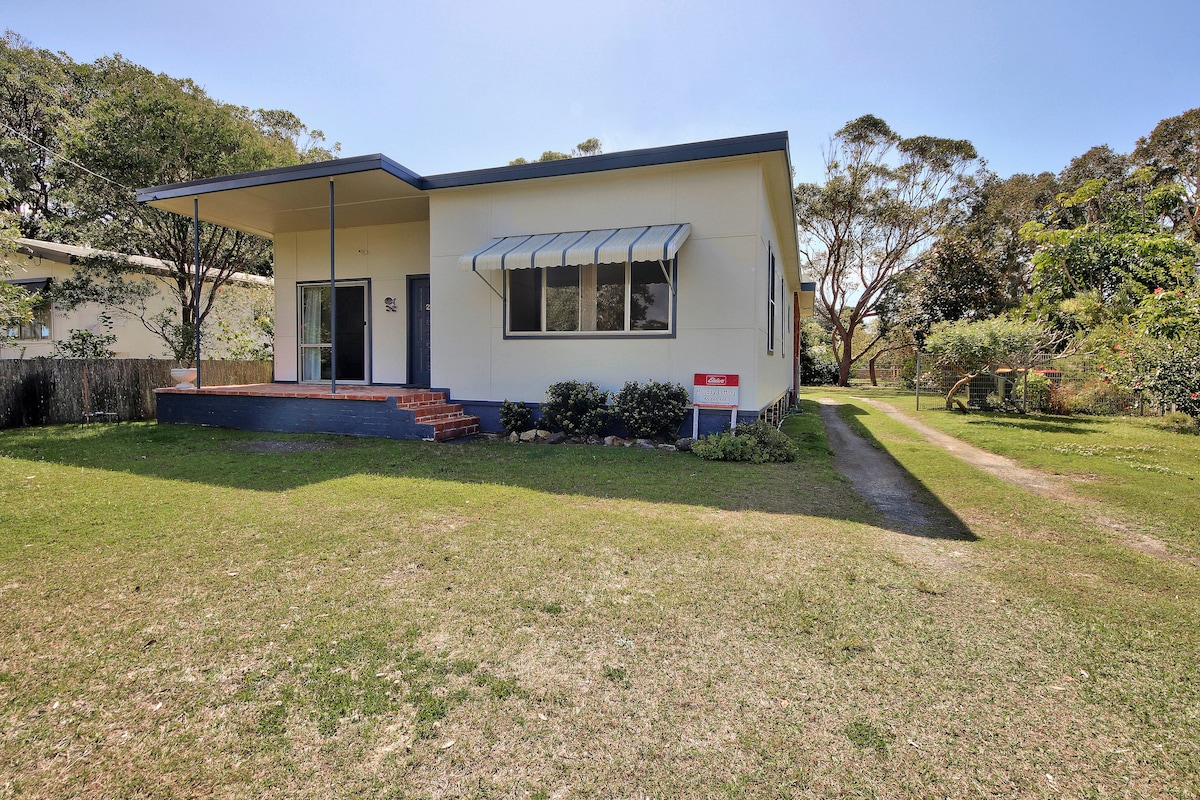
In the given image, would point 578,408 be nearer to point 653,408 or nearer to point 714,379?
point 653,408

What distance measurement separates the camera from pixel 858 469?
7.16 m

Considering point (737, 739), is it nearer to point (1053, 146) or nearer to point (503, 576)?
point (503, 576)

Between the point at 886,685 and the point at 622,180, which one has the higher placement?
the point at 622,180

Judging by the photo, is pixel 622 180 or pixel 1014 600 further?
pixel 622 180

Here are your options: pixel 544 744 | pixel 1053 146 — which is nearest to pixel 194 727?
pixel 544 744

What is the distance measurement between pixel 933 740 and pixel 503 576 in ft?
7.35

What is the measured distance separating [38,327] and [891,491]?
63.1ft

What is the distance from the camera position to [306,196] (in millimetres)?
9312

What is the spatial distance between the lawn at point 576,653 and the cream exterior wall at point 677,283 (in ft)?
11.8

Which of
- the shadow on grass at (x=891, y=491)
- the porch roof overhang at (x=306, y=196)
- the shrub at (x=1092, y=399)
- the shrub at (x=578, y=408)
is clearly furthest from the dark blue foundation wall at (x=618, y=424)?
the shrub at (x=1092, y=399)

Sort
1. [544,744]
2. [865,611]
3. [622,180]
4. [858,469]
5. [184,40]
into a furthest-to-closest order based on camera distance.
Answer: [184,40] → [622,180] → [858,469] → [865,611] → [544,744]

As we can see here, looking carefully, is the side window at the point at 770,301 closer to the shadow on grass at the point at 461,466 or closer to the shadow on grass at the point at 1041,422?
the shadow on grass at the point at 461,466

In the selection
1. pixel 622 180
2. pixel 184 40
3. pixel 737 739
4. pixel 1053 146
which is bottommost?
pixel 737 739

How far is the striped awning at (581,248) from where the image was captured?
7371mm
